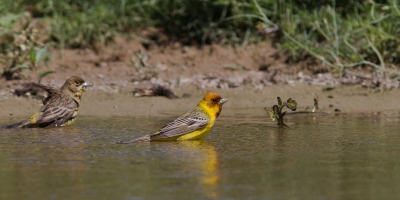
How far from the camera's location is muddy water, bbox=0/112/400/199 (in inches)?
199

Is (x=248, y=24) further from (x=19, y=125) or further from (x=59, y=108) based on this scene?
(x=19, y=125)

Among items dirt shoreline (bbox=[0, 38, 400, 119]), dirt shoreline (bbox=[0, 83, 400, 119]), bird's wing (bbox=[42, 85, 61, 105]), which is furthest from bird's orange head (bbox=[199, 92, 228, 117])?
bird's wing (bbox=[42, 85, 61, 105])

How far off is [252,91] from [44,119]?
11.1ft

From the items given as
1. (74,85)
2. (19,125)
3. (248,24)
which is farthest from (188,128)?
(248,24)

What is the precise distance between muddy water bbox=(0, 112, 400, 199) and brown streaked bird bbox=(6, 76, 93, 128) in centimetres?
33

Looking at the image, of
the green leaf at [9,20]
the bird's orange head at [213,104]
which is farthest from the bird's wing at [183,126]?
the green leaf at [9,20]

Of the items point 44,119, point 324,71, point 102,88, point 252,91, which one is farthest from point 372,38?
point 44,119

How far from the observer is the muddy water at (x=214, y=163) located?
5.04 meters

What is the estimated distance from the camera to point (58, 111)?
916 centimetres

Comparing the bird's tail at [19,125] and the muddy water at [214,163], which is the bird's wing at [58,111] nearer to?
the bird's tail at [19,125]

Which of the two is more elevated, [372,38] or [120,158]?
[372,38]

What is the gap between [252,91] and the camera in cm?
1112

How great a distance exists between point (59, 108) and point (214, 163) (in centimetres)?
363

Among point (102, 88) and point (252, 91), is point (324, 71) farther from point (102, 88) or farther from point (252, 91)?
point (102, 88)
